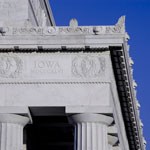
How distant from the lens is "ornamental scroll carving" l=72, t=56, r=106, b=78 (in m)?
52.6

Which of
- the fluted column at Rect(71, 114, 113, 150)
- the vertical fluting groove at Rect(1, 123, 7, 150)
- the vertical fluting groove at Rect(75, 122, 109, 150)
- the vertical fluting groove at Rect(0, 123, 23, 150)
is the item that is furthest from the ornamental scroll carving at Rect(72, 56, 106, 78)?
the vertical fluting groove at Rect(1, 123, 7, 150)

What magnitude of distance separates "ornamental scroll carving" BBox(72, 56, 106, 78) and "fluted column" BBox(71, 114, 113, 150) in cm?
278

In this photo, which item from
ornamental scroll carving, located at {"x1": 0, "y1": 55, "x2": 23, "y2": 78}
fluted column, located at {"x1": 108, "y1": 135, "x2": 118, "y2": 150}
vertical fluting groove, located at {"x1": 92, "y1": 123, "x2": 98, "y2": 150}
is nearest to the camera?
vertical fluting groove, located at {"x1": 92, "y1": 123, "x2": 98, "y2": 150}

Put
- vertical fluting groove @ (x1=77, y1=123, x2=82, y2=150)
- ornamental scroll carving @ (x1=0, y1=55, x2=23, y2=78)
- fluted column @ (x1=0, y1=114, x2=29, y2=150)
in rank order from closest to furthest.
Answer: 1. vertical fluting groove @ (x1=77, y1=123, x2=82, y2=150)
2. fluted column @ (x1=0, y1=114, x2=29, y2=150)
3. ornamental scroll carving @ (x1=0, y1=55, x2=23, y2=78)

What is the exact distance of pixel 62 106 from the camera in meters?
52.3

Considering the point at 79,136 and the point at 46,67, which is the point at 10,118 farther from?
the point at 79,136

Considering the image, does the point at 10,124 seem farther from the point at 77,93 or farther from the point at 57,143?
the point at 57,143

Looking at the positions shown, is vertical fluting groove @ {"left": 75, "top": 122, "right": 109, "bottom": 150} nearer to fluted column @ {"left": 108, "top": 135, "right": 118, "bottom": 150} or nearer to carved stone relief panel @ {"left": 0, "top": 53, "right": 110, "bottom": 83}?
carved stone relief panel @ {"left": 0, "top": 53, "right": 110, "bottom": 83}

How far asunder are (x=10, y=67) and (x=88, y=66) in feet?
17.3

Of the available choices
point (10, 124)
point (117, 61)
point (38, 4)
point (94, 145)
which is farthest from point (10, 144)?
point (38, 4)

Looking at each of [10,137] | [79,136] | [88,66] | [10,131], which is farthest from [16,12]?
[79,136]

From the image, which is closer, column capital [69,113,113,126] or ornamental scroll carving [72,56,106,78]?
column capital [69,113,113,126]

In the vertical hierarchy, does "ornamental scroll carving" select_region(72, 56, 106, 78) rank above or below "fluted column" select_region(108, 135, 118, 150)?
above

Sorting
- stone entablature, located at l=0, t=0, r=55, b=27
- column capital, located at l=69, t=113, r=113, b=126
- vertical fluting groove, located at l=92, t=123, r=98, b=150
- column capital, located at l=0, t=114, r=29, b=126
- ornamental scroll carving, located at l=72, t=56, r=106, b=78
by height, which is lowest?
vertical fluting groove, located at l=92, t=123, r=98, b=150
